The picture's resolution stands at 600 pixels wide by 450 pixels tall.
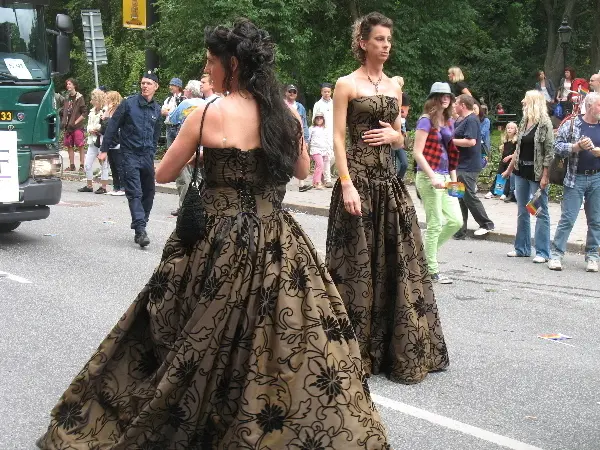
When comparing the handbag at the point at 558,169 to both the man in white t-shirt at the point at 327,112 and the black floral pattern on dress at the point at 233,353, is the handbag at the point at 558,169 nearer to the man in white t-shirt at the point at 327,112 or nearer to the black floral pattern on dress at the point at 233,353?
the black floral pattern on dress at the point at 233,353

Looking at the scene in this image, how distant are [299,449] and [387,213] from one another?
7.35ft

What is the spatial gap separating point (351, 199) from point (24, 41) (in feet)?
21.7

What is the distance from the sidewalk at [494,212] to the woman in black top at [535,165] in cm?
97

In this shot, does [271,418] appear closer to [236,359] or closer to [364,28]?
[236,359]

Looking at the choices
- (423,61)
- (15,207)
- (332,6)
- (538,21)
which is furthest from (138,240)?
(538,21)

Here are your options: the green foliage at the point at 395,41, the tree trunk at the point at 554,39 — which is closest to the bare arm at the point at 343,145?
the green foliage at the point at 395,41

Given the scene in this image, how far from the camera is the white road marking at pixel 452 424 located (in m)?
4.82

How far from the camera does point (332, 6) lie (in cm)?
2911

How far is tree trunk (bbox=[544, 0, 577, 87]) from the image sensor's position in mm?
32938

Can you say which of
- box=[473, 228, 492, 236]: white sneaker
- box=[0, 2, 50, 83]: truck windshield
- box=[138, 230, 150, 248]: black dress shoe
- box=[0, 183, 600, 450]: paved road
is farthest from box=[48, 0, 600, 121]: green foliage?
box=[0, 183, 600, 450]: paved road

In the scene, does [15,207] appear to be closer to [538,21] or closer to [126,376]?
[126,376]

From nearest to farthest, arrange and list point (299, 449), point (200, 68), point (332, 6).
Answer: point (299, 449), point (200, 68), point (332, 6)

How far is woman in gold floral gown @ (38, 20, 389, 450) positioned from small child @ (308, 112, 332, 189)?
13.0 meters

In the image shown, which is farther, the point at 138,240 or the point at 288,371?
the point at 138,240
